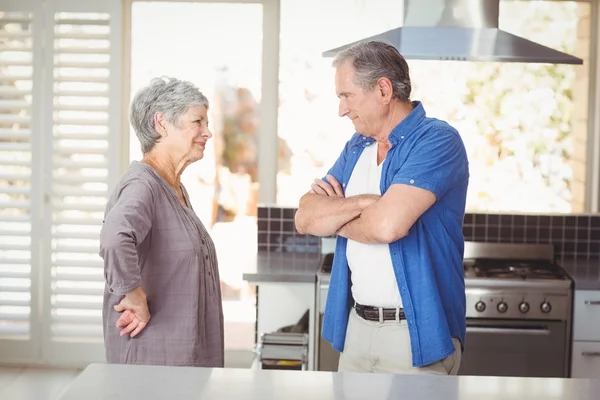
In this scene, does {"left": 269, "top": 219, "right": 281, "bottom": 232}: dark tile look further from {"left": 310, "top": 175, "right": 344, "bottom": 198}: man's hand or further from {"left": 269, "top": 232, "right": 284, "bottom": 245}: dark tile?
{"left": 310, "top": 175, "right": 344, "bottom": 198}: man's hand

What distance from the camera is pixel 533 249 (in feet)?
13.8

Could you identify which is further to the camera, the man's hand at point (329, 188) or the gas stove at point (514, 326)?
the gas stove at point (514, 326)

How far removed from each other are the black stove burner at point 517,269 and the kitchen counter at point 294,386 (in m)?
1.94

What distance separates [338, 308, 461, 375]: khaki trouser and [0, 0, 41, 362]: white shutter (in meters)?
2.84

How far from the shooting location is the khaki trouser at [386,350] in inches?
90.4

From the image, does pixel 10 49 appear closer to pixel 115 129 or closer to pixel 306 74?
pixel 115 129

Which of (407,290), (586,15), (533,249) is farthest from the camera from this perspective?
(586,15)

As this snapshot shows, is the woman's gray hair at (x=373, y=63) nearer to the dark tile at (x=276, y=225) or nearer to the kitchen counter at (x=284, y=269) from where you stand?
the kitchen counter at (x=284, y=269)

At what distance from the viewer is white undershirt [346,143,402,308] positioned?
230 centimetres

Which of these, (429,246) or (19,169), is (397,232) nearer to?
(429,246)

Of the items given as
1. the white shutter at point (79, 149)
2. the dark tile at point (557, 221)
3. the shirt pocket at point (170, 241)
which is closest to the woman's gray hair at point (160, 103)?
the shirt pocket at point (170, 241)

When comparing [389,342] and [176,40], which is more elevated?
[176,40]

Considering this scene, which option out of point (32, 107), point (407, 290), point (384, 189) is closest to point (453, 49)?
point (384, 189)

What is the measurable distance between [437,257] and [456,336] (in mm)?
229
